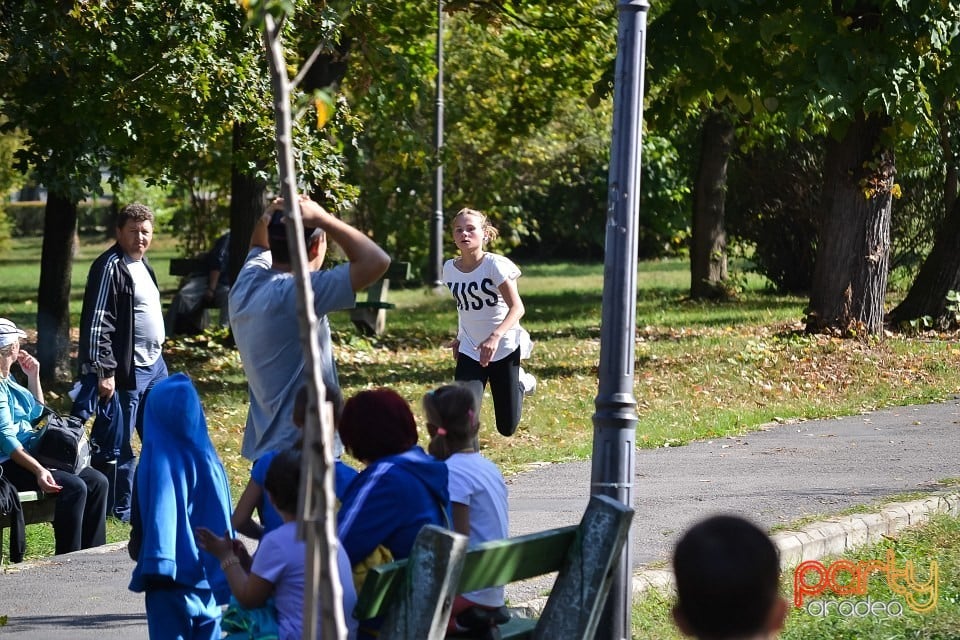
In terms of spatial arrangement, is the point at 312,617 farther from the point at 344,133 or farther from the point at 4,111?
the point at 344,133

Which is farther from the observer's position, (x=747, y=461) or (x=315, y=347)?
(x=747, y=461)

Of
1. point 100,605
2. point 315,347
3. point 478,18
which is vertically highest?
point 478,18

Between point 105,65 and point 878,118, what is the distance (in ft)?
27.5

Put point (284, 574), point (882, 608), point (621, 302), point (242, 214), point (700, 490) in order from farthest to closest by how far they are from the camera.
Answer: point (242, 214)
point (700, 490)
point (882, 608)
point (621, 302)
point (284, 574)

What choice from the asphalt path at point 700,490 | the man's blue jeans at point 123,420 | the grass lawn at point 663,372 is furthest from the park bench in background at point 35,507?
the man's blue jeans at point 123,420

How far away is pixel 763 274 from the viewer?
23.6 metres

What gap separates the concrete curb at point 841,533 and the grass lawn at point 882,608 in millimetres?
64

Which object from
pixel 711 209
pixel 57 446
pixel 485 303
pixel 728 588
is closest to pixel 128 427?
pixel 57 446

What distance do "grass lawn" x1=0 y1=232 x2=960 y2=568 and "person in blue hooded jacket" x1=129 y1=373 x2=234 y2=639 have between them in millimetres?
3297

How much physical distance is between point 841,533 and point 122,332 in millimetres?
4400

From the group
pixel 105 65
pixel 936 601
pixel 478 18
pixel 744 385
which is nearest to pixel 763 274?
pixel 478 18

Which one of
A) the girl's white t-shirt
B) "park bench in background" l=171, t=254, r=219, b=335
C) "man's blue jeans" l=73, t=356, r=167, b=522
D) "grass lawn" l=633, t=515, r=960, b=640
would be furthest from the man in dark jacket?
"park bench in background" l=171, t=254, r=219, b=335

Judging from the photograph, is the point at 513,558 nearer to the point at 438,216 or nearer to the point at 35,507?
the point at 35,507

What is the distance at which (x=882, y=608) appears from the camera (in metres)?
5.59
